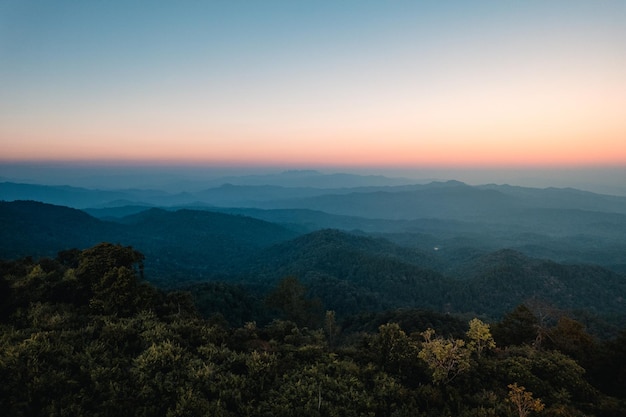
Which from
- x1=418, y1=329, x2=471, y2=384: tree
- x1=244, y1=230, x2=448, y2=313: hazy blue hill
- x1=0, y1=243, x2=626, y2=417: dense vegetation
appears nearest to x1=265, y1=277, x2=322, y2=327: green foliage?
x1=0, y1=243, x2=626, y2=417: dense vegetation

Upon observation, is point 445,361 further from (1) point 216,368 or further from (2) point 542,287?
(2) point 542,287

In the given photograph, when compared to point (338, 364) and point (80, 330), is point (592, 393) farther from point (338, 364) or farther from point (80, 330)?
point (80, 330)

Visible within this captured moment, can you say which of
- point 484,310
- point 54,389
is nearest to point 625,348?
point 54,389

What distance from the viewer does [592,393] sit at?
17.3 metres

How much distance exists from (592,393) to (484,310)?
410 feet

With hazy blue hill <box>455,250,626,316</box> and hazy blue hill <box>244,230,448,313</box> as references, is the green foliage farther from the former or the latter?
hazy blue hill <box>455,250,626,316</box>

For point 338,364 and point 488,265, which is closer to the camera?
point 338,364

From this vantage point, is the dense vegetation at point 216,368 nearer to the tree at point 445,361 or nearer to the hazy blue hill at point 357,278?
the tree at point 445,361

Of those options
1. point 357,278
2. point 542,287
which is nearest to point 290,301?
point 357,278

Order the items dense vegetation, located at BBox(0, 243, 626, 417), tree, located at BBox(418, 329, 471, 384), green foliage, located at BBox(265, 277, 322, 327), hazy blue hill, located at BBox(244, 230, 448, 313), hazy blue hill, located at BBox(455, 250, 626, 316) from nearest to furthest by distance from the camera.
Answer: dense vegetation, located at BBox(0, 243, 626, 417) < tree, located at BBox(418, 329, 471, 384) < green foliage, located at BBox(265, 277, 322, 327) < hazy blue hill, located at BBox(244, 230, 448, 313) < hazy blue hill, located at BBox(455, 250, 626, 316)

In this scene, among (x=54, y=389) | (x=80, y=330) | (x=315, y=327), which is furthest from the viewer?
(x=315, y=327)

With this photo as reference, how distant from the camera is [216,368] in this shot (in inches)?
617

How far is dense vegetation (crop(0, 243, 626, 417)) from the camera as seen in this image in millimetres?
12703

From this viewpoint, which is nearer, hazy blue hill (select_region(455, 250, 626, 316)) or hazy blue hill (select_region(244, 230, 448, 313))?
hazy blue hill (select_region(244, 230, 448, 313))
